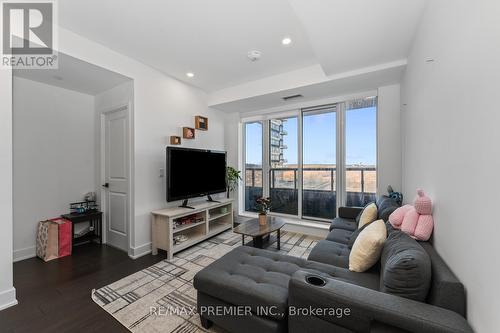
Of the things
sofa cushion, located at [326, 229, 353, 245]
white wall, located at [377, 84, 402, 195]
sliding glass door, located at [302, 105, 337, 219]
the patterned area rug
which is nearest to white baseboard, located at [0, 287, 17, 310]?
the patterned area rug

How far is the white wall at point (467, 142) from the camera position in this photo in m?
0.84

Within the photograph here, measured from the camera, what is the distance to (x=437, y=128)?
4.81 feet

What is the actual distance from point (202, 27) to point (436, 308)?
2.92 m

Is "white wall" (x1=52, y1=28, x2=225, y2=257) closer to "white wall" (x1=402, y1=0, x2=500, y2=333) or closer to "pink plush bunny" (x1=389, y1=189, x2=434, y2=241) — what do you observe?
"pink plush bunny" (x1=389, y1=189, x2=434, y2=241)

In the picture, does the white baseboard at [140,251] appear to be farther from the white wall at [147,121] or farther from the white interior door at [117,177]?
the white interior door at [117,177]

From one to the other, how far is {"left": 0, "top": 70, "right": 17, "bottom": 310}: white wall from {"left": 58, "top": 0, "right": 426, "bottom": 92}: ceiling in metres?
0.95

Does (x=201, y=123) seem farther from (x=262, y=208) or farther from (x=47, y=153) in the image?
(x=47, y=153)

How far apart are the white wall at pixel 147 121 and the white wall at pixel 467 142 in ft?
10.8

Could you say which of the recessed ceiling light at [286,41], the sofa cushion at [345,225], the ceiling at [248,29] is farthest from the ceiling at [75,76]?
the sofa cushion at [345,225]

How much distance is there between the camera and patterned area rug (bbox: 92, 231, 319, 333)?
5.67 feet

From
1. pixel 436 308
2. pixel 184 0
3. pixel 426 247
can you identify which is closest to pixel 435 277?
pixel 436 308

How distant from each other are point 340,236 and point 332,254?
529 mm

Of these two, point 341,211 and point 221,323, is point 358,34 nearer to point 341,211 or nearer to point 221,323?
point 341,211

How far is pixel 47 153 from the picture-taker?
3.19 meters
